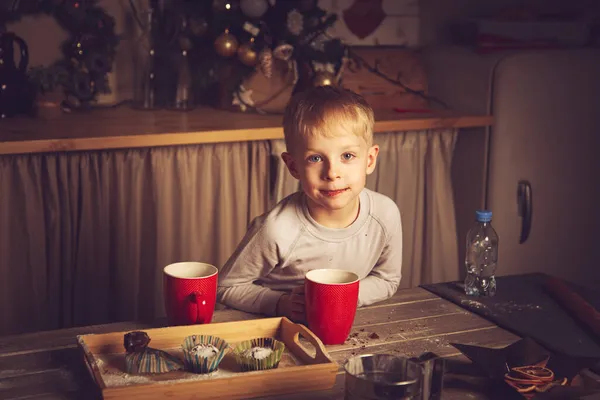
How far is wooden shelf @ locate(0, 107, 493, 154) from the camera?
7.67 ft

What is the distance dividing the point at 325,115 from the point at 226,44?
1309mm

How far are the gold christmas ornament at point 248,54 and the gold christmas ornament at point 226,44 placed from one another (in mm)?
24

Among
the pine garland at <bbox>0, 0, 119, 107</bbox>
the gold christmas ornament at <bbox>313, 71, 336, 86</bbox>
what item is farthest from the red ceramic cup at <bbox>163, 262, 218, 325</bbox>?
the pine garland at <bbox>0, 0, 119, 107</bbox>

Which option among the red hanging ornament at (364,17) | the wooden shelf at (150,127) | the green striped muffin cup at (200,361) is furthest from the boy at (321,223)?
the red hanging ornament at (364,17)

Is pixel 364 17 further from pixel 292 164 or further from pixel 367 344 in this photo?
pixel 367 344

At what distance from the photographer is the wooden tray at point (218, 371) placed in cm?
110

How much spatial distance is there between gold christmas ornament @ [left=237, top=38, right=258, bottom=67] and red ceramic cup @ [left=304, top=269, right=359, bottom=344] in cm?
156

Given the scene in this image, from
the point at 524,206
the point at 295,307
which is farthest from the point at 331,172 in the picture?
the point at 524,206

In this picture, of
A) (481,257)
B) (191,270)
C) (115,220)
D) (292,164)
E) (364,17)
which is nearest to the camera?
(191,270)

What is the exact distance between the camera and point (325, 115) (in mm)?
1555

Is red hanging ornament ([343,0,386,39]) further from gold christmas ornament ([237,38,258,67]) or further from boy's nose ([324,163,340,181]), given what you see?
boy's nose ([324,163,340,181])

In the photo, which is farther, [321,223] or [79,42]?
[79,42]

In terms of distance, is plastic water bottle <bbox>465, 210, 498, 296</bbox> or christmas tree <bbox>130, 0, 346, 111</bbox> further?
christmas tree <bbox>130, 0, 346, 111</bbox>

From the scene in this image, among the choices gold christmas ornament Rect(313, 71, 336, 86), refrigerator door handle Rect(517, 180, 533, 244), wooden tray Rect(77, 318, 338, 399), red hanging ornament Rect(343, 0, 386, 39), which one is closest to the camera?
wooden tray Rect(77, 318, 338, 399)
